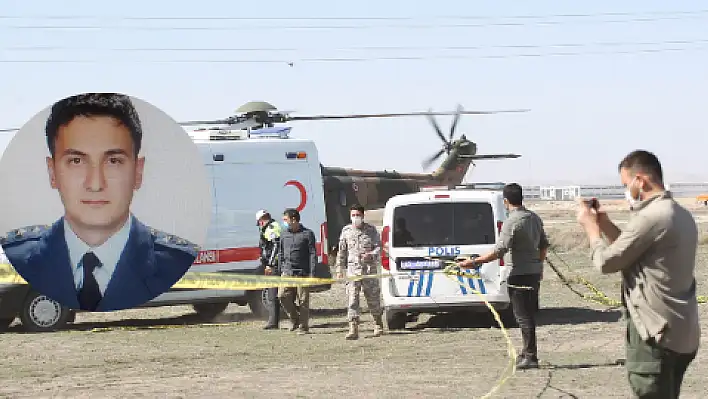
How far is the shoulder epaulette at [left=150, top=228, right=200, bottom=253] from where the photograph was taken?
40.3 feet

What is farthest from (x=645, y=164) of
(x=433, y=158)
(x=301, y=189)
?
(x=433, y=158)

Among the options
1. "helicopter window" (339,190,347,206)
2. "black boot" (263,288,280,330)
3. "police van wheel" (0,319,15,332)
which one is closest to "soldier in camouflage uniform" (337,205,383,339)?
"black boot" (263,288,280,330)

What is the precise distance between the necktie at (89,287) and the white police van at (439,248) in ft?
14.3

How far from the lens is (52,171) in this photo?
1195 cm

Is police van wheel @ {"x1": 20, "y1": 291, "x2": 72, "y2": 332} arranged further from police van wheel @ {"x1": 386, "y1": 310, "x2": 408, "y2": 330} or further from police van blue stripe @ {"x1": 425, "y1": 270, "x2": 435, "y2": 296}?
police van blue stripe @ {"x1": 425, "y1": 270, "x2": 435, "y2": 296}

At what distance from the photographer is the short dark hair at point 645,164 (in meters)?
6.34

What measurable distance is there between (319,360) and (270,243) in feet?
14.4

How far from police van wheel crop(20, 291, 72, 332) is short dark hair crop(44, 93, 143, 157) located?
508 cm

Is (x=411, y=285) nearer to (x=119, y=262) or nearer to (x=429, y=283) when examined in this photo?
(x=429, y=283)

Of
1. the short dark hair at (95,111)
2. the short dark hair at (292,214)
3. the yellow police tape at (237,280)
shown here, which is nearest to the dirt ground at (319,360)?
the yellow police tape at (237,280)

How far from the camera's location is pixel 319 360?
12.7 meters

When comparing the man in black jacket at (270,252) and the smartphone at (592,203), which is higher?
the smartphone at (592,203)

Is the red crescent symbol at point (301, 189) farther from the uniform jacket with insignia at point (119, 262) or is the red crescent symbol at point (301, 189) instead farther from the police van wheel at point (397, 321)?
the uniform jacket with insignia at point (119, 262)

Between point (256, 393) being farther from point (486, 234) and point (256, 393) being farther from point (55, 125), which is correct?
point (486, 234)
